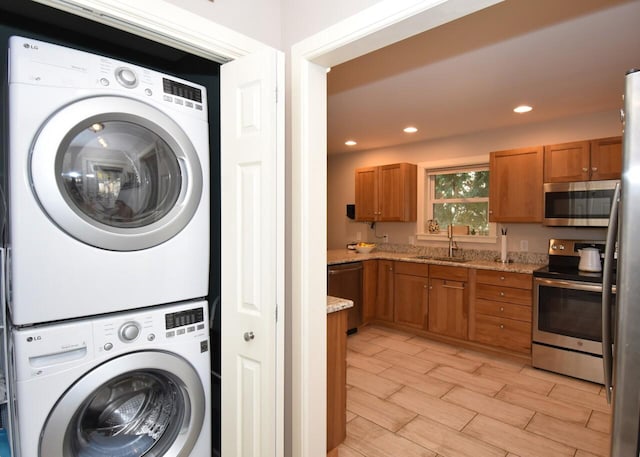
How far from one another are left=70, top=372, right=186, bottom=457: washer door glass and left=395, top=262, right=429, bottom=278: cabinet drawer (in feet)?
10.8

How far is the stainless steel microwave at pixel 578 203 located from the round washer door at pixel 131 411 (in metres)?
3.55

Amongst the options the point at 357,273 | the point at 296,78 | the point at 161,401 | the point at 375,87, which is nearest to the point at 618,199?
the point at 296,78

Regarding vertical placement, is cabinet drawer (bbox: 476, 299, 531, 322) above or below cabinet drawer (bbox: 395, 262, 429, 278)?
below

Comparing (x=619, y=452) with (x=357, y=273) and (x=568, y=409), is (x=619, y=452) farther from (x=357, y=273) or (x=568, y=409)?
(x=357, y=273)

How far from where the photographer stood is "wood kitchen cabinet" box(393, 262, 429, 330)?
4.17m

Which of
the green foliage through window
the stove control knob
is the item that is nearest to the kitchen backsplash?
the green foliage through window

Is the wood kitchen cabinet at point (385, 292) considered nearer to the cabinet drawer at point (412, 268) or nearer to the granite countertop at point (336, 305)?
the cabinet drawer at point (412, 268)

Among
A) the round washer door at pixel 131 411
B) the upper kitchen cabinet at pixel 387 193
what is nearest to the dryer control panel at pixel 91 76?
the round washer door at pixel 131 411

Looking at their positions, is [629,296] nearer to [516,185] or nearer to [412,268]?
[516,185]

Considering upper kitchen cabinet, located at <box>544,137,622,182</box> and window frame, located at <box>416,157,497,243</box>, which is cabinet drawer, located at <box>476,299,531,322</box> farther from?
upper kitchen cabinet, located at <box>544,137,622,182</box>

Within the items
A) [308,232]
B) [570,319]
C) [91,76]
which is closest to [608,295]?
[308,232]

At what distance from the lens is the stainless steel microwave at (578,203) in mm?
3123

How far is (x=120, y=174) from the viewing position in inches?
53.4

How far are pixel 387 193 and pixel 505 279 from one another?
76.6 inches
